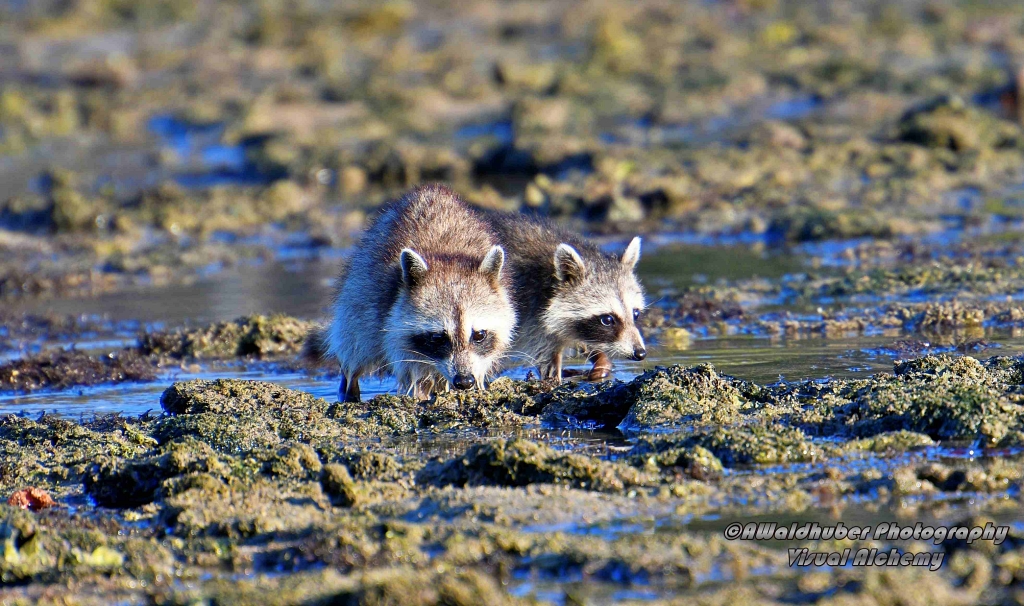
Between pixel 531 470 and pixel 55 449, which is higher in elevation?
pixel 531 470

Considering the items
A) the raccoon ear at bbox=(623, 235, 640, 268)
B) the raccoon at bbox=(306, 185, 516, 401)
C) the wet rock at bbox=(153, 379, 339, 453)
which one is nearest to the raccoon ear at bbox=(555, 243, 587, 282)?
the raccoon at bbox=(306, 185, 516, 401)

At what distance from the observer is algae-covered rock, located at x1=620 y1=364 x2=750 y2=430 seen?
7.70m

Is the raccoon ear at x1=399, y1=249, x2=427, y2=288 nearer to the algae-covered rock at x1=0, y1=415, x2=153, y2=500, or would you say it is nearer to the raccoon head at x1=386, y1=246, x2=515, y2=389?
the raccoon head at x1=386, y1=246, x2=515, y2=389

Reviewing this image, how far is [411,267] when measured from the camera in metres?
8.70

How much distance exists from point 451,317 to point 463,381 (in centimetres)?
42

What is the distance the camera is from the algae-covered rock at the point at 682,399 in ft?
25.3

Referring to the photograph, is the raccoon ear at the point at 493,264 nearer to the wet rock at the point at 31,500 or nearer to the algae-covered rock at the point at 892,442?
the algae-covered rock at the point at 892,442

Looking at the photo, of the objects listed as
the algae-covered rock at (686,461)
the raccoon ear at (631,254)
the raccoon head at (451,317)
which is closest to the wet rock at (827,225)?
the raccoon ear at (631,254)

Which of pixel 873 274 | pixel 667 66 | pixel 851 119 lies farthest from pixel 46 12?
pixel 873 274

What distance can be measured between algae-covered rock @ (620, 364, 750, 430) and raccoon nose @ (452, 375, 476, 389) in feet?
3.40

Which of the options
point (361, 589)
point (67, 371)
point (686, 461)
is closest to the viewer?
point (361, 589)

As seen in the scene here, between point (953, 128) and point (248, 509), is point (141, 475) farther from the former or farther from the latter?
Result: point (953, 128)

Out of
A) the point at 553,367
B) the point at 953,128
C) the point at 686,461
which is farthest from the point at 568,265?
the point at 953,128

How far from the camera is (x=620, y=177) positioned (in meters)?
18.6
